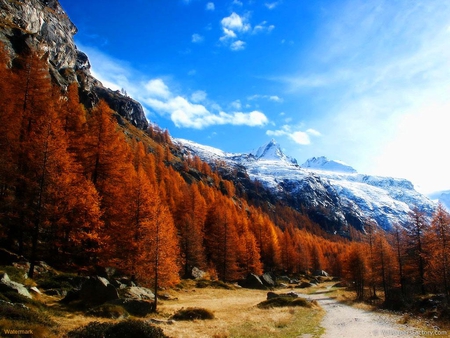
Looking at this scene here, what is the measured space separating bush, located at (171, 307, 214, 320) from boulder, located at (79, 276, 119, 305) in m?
5.33

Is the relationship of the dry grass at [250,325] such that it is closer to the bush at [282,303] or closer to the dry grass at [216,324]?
the dry grass at [216,324]

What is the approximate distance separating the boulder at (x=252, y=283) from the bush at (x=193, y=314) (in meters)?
39.6

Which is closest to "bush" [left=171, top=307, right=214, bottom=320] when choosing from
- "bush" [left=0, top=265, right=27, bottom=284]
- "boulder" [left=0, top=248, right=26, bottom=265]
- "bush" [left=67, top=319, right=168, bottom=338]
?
"bush" [left=67, top=319, right=168, bottom=338]

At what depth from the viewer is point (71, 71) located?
11038 centimetres

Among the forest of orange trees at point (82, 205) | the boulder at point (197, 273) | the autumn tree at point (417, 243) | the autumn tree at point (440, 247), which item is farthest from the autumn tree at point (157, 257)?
the autumn tree at point (417, 243)

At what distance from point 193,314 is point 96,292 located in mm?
8052

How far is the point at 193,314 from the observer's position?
24469mm

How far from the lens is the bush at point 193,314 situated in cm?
2384

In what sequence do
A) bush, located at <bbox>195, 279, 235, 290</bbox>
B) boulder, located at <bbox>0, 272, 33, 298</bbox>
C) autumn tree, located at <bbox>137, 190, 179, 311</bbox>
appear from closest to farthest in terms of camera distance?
boulder, located at <bbox>0, 272, 33, 298</bbox>, autumn tree, located at <bbox>137, 190, 179, 311</bbox>, bush, located at <bbox>195, 279, 235, 290</bbox>

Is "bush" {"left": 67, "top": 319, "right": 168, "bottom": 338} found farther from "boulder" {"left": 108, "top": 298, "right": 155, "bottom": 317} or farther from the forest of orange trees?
the forest of orange trees

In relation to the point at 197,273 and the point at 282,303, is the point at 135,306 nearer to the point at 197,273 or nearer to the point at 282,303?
the point at 282,303

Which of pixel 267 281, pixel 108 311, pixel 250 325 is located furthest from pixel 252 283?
pixel 108 311

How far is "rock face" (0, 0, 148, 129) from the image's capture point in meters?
71.6

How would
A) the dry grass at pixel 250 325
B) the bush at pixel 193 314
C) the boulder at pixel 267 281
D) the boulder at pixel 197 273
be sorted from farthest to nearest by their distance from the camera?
the boulder at pixel 267 281 < the boulder at pixel 197 273 < the bush at pixel 193 314 < the dry grass at pixel 250 325
